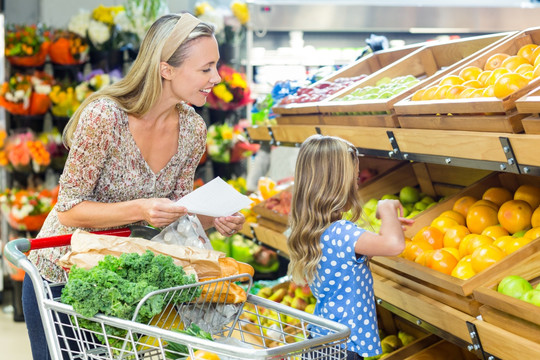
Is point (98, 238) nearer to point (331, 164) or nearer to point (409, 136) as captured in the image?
point (331, 164)

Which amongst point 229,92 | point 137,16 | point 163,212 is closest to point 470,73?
point 163,212

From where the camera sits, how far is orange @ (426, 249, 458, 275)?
254 cm

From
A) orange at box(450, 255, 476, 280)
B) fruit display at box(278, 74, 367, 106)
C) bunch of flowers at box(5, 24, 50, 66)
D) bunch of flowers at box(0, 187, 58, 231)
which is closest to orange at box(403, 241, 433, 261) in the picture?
orange at box(450, 255, 476, 280)

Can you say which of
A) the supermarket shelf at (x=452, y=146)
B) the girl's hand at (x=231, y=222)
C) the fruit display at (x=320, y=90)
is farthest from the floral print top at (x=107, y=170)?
the fruit display at (x=320, y=90)

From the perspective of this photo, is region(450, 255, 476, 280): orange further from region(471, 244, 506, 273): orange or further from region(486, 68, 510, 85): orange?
region(486, 68, 510, 85): orange

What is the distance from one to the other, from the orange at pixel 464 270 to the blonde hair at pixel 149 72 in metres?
1.13

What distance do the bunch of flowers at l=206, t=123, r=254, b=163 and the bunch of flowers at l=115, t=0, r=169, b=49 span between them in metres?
1.01

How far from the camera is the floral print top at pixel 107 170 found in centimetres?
218

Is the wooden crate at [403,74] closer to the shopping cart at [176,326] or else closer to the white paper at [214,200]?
the white paper at [214,200]

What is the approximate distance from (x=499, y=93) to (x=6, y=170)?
5068mm

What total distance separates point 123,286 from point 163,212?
0.38 m

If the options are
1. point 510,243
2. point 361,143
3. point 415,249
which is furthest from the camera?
point 361,143

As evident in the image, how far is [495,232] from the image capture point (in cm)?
265

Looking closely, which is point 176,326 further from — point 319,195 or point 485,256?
point 485,256
